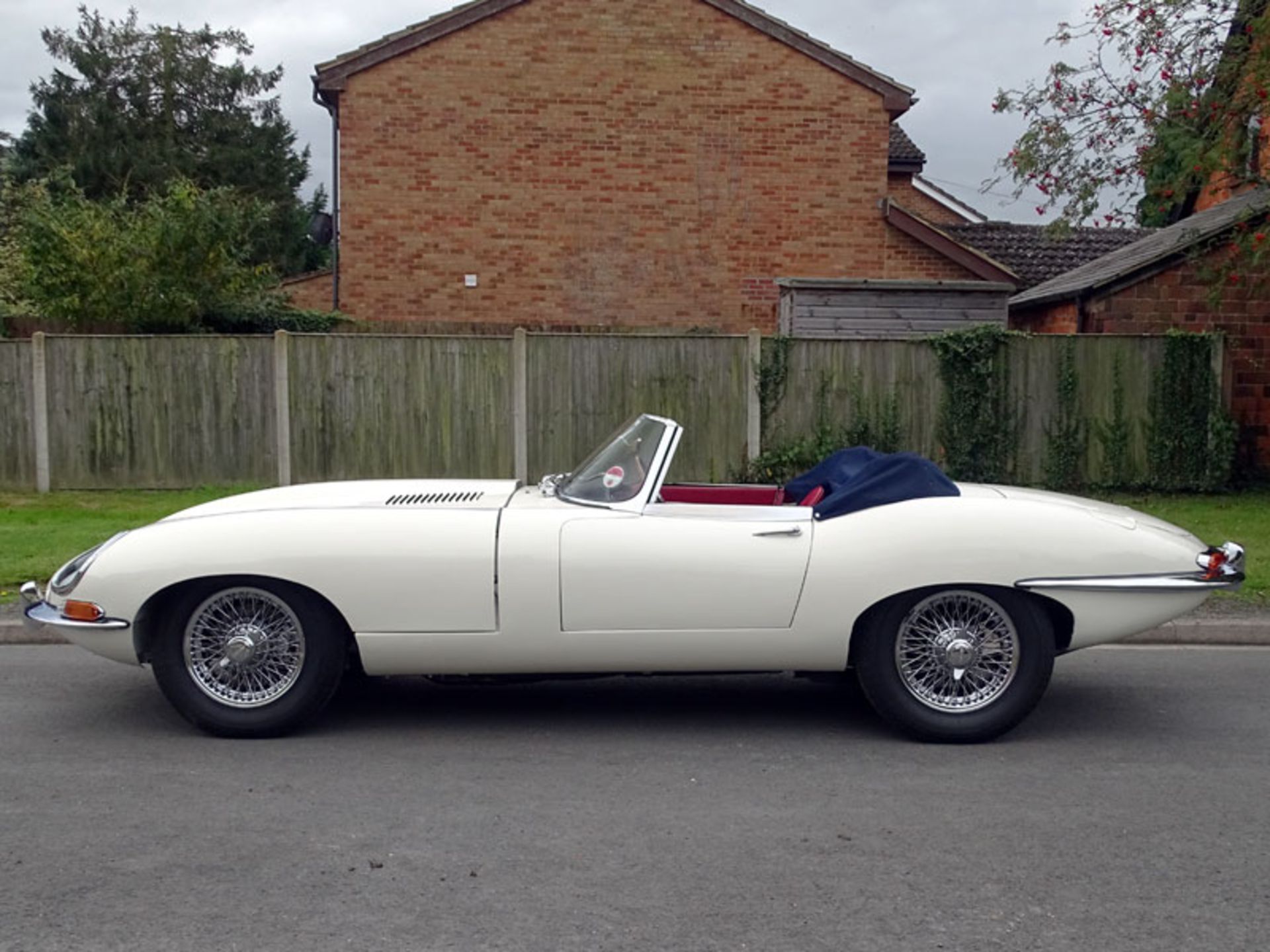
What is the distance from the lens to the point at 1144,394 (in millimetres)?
13461

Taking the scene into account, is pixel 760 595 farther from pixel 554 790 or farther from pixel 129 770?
pixel 129 770

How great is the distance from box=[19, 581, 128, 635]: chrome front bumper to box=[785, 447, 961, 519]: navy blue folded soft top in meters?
2.91

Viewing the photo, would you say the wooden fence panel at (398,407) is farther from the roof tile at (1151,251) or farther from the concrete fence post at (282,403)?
the roof tile at (1151,251)

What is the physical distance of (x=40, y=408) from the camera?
13.3m

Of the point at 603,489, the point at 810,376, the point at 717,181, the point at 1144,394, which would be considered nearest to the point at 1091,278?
the point at 1144,394

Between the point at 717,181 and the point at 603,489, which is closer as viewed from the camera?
the point at 603,489

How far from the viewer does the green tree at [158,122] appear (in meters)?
42.4

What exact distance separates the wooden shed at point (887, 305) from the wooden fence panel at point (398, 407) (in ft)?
13.0

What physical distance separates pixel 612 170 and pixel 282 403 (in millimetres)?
7739

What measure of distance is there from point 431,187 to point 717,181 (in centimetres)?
416

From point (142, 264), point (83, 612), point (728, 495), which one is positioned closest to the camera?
point (83, 612)

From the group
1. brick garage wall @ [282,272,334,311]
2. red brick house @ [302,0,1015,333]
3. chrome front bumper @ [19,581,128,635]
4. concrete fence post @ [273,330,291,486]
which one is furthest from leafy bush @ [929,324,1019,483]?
brick garage wall @ [282,272,334,311]

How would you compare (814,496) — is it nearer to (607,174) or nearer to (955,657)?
(955,657)

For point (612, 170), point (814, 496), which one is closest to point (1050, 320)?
point (612, 170)
